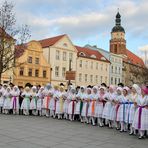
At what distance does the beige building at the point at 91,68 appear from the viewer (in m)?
74.7

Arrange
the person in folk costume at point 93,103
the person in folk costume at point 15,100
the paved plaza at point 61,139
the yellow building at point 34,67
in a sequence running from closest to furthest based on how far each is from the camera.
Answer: the paved plaza at point 61,139, the person in folk costume at point 93,103, the person in folk costume at point 15,100, the yellow building at point 34,67

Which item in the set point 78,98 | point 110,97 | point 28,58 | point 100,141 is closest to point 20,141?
point 100,141

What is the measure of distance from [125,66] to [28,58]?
4155 cm

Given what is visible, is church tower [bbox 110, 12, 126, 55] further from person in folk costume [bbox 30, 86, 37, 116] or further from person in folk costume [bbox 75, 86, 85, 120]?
person in folk costume [bbox 75, 86, 85, 120]

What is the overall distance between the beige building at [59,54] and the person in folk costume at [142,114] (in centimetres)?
5539

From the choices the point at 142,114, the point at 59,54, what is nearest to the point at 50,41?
the point at 59,54

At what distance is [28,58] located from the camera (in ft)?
203

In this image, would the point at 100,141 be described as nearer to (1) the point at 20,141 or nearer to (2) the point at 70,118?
(1) the point at 20,141

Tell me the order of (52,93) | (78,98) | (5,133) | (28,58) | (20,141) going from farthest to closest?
(28,58)
(52,93)
(78,98)
(5,133)
(20,141)

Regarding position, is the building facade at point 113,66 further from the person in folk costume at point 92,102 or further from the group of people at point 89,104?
the person in folk costume at point 92,102

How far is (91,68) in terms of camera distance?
78312mm

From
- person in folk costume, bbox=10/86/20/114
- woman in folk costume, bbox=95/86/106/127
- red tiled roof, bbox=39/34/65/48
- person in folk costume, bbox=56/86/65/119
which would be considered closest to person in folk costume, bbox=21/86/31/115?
person in folk costume, bbox=10/86/20/114

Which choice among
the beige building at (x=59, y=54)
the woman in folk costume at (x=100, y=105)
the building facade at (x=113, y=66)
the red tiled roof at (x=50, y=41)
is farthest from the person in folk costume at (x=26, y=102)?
the building facade at (x=113, y=66)

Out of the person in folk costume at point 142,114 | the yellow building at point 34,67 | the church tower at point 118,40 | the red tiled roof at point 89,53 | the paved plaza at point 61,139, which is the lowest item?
the paved plaza at point 61,139
